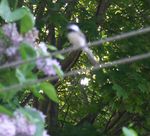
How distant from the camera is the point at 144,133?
13.3 ft

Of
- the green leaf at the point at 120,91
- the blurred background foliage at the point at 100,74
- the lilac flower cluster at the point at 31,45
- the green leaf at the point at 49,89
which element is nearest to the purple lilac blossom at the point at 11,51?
the lilac flower cluster at the point at 31,45

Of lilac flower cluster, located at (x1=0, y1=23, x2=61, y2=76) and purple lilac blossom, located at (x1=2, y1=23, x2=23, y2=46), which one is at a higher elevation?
purple lilac blossom, located at (x1=2, y1=23, x2=23, y2=46)

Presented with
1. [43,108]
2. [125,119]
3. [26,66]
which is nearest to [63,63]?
[43,108]

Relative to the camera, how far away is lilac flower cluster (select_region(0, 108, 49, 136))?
131 cm

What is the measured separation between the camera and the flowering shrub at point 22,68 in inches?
52.5

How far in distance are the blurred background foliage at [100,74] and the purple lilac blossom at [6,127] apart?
60.3 inches

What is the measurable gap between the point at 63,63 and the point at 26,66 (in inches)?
125

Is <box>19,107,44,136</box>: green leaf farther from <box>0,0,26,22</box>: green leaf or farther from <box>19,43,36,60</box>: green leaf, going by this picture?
<box>0,0,26,22</box>: green leaf

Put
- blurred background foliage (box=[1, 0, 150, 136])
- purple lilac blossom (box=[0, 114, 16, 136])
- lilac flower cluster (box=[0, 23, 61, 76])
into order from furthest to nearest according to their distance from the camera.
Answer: blurred background foliage (box=[1, 0, 150, 136])
lilac flower cluster (box=[0, 23, 61, 76])
purple lilac blossom (box=[0, 114, 16, 136])

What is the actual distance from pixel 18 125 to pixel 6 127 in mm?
45

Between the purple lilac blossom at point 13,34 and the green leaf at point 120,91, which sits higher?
the green leaf at point 120,91

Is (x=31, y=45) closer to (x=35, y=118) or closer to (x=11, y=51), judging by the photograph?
(x=11, y=51)

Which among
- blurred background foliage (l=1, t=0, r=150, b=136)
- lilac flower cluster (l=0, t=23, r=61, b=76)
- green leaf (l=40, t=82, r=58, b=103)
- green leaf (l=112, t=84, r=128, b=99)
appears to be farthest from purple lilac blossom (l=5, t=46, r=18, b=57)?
green leaf (l=112, t=84, r=128, b=99)

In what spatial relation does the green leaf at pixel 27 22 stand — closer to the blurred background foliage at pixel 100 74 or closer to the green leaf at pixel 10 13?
the green leaf at pixel 10 13
